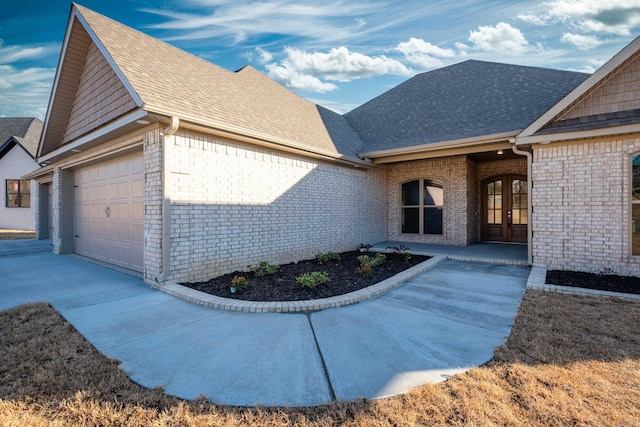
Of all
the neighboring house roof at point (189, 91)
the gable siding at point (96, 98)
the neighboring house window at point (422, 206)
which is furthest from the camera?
the neighboring house window at point (422, 206)

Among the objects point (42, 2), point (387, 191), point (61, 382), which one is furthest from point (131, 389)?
point (42, 2)

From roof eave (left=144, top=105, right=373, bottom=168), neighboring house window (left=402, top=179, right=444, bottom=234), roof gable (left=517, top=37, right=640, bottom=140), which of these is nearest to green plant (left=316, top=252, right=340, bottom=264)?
roof eave (left=144, top=105, right=373, bottom=168)

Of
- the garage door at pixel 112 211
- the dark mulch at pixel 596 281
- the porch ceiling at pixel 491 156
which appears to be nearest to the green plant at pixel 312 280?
the garage door at pixel 112 211

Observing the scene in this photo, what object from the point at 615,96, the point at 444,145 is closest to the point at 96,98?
the point at 444,145

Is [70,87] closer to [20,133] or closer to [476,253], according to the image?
[476,253]

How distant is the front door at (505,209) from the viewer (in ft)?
37.5

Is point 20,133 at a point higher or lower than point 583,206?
higher

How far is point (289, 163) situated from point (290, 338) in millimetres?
5408

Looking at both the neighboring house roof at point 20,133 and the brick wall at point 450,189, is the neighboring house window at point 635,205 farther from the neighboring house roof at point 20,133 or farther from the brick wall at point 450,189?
the neighboring house roof at point 20,133

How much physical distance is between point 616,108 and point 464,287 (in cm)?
502

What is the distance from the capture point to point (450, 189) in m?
10.9

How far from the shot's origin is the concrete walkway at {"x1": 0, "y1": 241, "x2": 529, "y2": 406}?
2.56 metres

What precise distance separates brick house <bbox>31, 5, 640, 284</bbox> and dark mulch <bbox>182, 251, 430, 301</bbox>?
535 millimetres

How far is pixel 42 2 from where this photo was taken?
32.6 ft
